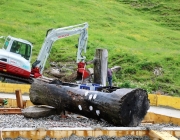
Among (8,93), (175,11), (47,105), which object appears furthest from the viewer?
(175,11)

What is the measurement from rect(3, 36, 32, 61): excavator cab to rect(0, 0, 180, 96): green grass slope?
4938 mm

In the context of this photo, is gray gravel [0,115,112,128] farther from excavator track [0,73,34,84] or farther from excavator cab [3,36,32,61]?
excavator cab [3,36,32,61]

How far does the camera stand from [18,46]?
61.7 feet

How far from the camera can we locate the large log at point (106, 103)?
827cm

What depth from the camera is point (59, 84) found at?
406 inches

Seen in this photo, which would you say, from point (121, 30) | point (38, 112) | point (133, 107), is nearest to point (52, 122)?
point (38, 112)

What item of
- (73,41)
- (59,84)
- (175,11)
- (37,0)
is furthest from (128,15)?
(59,84)

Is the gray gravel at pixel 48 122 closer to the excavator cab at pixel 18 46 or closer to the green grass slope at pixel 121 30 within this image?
the excavator cab at pixel 18 46

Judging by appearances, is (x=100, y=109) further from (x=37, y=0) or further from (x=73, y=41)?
(x=37, y=0)

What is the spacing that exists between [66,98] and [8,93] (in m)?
7.67

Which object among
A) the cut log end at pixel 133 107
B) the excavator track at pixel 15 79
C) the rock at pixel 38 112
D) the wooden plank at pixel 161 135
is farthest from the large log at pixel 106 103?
the excavator track at pixel 15 79

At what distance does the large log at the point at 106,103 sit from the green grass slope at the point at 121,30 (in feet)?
35.9

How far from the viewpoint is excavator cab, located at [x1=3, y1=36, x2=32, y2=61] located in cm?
1858

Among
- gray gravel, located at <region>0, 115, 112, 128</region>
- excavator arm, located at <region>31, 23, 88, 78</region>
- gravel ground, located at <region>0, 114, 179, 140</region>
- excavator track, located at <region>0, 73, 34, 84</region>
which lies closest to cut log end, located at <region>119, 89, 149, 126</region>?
gravel ground, located at <region>0, 114, 179, 140</region>
